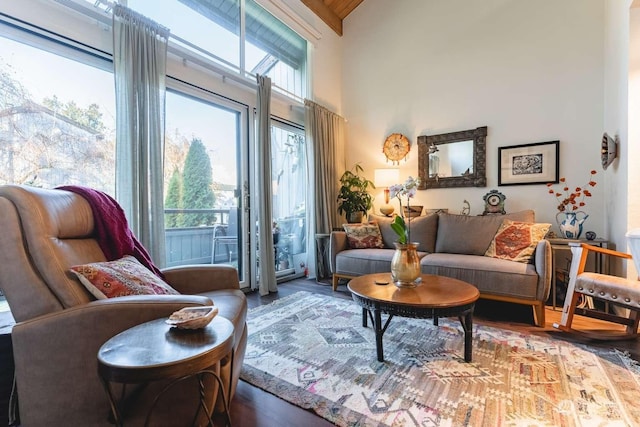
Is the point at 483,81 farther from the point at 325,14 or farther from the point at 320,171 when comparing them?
the point at 325,14

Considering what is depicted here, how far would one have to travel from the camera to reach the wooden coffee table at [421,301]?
168 centimetres


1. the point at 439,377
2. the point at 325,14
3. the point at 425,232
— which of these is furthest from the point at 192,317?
the point at 325,14

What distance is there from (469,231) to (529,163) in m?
1.08

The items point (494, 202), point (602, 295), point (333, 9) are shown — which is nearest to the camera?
point (602, 295)

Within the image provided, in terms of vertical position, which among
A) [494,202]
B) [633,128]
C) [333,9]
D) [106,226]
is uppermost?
[333,9]

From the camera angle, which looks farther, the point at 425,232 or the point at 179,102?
the point at 425,232

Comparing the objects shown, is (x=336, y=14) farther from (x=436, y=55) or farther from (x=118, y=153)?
(x=118, y=153)

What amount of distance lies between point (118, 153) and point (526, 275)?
10.6 feet

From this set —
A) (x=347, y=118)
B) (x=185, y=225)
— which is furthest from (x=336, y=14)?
(x=185, y=225)

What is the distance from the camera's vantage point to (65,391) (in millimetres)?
1085

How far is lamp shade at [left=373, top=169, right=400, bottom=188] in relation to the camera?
4.15 metres

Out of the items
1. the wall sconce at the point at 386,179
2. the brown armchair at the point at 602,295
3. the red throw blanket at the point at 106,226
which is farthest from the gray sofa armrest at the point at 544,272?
the red throw blanket at the point at 106,226

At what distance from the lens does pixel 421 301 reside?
1711 mm

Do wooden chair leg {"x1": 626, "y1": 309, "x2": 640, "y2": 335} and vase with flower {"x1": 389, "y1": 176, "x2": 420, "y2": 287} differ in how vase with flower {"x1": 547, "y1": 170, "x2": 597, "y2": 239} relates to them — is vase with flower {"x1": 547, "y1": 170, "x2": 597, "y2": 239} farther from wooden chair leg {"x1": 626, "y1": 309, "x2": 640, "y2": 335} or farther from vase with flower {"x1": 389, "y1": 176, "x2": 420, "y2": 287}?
vase with flower {"x1": 389, "y1": 176, "x2": 420, "y2": 287}
